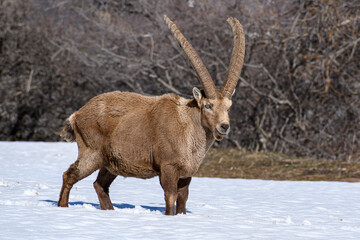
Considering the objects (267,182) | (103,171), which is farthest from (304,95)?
(103,171)

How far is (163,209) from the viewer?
846cm

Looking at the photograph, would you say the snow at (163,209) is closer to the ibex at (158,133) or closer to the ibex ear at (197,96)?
the ibex at (158,133)

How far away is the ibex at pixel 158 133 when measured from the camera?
7.40m

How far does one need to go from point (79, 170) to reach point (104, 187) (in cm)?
47

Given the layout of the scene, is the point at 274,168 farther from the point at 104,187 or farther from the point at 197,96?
the point at 197,96

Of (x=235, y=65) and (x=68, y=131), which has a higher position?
(x=235, y=65)

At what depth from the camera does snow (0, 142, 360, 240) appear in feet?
19.9

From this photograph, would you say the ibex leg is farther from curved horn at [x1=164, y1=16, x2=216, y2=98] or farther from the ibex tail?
the ibex tail

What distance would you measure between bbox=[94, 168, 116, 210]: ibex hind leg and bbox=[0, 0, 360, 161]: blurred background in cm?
898

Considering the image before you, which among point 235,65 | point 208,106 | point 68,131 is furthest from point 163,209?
point 235,65

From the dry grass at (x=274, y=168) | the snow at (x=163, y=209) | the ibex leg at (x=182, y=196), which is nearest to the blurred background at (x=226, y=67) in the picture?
the dry grass at (x=274, y=168)

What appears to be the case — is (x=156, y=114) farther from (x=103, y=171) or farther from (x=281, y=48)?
(x=281, y=48)

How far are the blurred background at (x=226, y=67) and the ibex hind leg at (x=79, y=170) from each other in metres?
9.30

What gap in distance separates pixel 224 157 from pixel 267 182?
13.1ft
